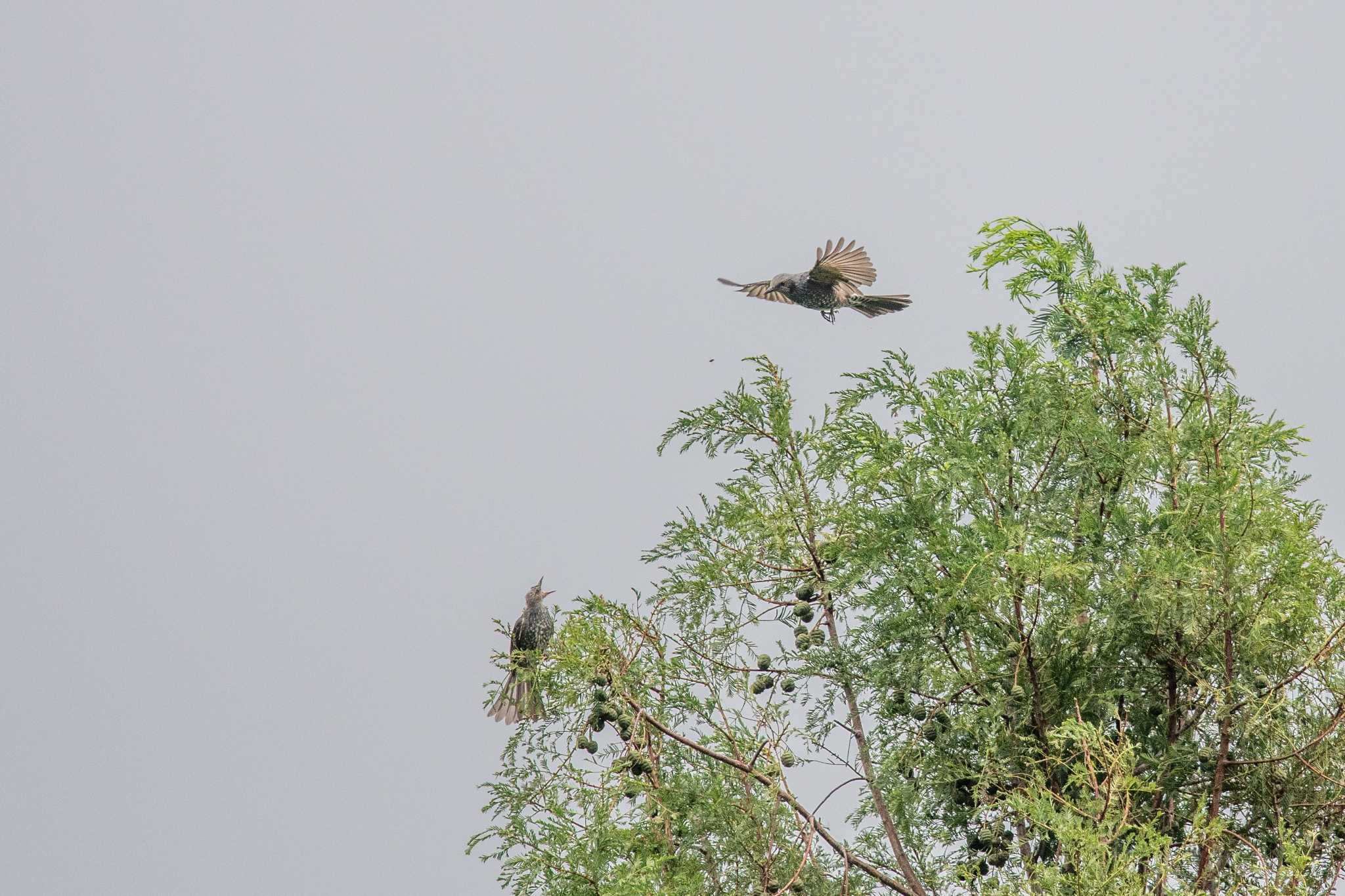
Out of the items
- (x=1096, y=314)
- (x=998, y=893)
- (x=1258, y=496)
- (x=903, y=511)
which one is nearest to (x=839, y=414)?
(x=903, y=511)

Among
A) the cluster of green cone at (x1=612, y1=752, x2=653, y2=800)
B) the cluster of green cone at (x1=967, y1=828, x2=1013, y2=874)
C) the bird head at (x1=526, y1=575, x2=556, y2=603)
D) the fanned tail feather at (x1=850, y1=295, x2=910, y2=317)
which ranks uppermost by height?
the fanned tail feather at (x1=850, y1=295, x2=910, y2=317)

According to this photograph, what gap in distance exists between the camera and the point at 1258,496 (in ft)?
19.2

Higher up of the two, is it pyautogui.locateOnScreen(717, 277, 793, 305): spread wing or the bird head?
pyautogui.locateOnScreen(717, 277, 793, 305): spread wing

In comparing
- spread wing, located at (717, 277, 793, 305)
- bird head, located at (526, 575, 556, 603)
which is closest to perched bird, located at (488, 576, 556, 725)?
bird head, located at (526, 575, 556, 603)

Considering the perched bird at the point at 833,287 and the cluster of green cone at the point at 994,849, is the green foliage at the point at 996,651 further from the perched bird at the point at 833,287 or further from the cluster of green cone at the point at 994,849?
the perched bird at the point at 833,287

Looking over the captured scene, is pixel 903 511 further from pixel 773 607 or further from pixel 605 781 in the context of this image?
pixel 605 781

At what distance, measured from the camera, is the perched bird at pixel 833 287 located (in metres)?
8.20

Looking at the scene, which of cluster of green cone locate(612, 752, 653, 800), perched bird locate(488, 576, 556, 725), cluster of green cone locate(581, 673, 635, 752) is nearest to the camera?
cluster of green cone locate(581, 673, 635, 752)

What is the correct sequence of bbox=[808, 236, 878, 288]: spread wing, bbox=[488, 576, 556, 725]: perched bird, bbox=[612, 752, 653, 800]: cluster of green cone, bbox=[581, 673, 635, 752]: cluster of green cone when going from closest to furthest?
bbox=[581, 673, 635, 752]: cluster of green cone → bbox=[612, 752, 653, 800]: cluster of green cone → bbox=[488, 576, 556, 725]: perched bird → bbox=[808, 236, 878, 288]: spread wing

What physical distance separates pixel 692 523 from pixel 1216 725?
7.55ft

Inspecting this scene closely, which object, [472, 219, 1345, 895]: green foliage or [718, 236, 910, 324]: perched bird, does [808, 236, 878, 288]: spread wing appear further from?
[472, 219, 1345, 895]: green foliage

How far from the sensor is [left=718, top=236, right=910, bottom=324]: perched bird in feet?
26.9

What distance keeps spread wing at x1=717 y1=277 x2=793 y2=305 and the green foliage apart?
7.04 ft

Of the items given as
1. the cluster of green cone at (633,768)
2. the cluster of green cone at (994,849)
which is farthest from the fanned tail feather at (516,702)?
the cluster of green cone at (994,849)
